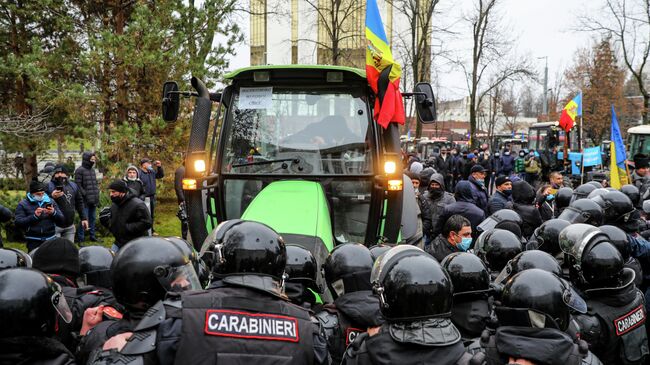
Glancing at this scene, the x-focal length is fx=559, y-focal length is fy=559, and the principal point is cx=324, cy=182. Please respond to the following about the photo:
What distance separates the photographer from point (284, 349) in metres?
2.41

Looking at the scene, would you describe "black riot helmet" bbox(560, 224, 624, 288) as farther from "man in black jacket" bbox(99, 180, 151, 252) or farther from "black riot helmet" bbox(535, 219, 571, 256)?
"man in black jacket" bbox(99, 180, 151, 252)

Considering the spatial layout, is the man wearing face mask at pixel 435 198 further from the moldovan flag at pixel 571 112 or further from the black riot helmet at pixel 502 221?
the moldovan flag at pixel 571 112

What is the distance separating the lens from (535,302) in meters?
2.57

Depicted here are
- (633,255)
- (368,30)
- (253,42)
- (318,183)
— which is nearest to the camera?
(633,255)

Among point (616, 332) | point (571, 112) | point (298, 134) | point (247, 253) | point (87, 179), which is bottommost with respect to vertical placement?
point (616, 332)

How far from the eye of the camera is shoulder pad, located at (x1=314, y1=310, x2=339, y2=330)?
3283 millimetres

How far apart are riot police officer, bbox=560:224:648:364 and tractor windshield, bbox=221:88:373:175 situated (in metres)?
2.39

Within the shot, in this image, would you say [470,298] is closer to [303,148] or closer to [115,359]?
[115,359]

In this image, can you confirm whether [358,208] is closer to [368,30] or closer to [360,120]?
[360,120]

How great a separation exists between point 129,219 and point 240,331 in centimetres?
545

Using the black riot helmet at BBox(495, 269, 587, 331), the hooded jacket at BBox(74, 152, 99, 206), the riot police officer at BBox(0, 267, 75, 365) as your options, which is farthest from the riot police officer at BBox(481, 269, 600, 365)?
the hooded jacket at BBox(74, 152, 99, 206)

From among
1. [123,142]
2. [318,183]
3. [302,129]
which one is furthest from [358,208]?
[123,142]

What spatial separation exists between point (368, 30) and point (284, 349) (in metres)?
4.25

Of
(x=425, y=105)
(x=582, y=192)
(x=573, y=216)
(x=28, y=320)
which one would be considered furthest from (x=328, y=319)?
(x=582, y=192)
